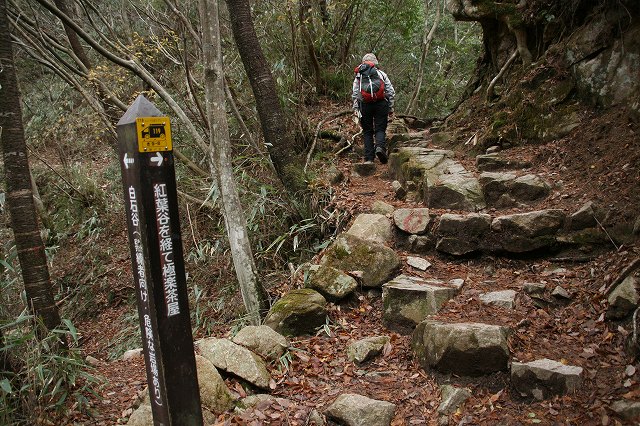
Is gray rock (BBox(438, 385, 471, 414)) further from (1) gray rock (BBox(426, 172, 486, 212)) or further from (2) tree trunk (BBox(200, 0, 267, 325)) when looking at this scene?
(1) gray rock (BBox(426, 172, 486, 212))

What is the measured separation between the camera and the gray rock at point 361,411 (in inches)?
136

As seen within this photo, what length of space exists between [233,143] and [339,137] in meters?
2.17

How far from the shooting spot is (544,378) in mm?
3439

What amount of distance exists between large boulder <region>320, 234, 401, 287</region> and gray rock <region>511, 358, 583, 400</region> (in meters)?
1.88

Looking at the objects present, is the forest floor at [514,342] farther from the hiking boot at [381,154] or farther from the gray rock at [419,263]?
the hiking boot at [381,154]

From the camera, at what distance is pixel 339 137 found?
935cm

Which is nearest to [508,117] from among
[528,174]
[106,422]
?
[528,174]

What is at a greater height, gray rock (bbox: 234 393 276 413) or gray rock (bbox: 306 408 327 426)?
gray rock (bbox: 234 393 276 413)

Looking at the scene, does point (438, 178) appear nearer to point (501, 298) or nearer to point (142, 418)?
point (501, 298)

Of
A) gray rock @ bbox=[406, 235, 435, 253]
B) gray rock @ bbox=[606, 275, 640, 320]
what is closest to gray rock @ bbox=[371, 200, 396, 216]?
gray rock @ bbox=[406, 235, 435, 253]

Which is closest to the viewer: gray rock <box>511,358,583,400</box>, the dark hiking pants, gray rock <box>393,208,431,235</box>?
gray rock <box>511,358,583,400</box>

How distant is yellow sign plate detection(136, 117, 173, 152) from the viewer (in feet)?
7.88

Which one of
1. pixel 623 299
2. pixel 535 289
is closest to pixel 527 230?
pixel 535 289

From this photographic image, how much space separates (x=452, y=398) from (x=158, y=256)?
2.52 m
